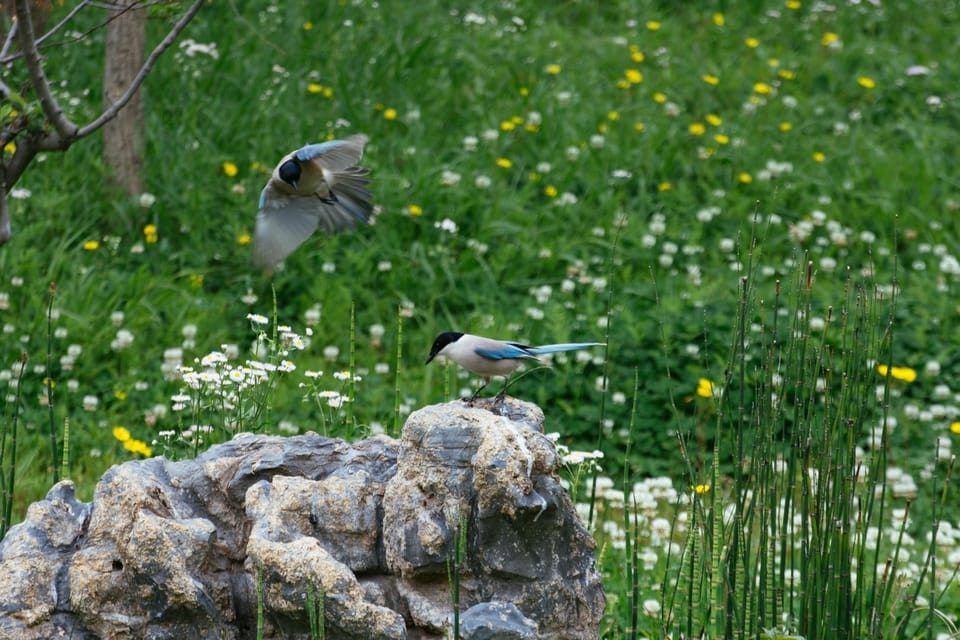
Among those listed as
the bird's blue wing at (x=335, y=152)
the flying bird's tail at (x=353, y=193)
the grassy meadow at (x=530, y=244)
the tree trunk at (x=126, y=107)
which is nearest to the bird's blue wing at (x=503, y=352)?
the grassy meadow at (x=530, y=244)

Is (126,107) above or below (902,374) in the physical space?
above

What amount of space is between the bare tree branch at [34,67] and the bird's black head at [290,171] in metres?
0.64

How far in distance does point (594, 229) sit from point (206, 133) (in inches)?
85.1

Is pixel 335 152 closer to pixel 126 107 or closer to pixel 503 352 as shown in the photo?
pixel 503 352

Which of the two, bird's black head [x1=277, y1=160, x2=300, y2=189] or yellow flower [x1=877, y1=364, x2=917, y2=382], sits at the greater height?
bird's black head [x1=277, y1=160, x2=300, y2=189]

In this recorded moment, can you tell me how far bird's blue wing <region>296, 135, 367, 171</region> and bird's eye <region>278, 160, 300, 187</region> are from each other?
3cm

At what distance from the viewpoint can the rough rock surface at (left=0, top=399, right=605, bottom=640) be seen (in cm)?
238

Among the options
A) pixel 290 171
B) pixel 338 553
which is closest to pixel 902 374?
pixel 290 171

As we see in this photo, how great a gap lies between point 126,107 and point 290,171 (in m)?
2.86

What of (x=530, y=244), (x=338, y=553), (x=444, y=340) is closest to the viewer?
(x=338, y=553)

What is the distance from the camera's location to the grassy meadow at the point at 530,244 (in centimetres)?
479

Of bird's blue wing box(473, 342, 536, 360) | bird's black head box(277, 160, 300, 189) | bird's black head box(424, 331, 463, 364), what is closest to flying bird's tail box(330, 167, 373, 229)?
bird's black head box(277, 160, 300, 189)

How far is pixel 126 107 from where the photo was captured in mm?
6188

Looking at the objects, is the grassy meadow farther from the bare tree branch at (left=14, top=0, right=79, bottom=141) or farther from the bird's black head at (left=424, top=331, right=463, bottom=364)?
the bare tree branch at (left=14, top=0, right=79, bottom=141)
